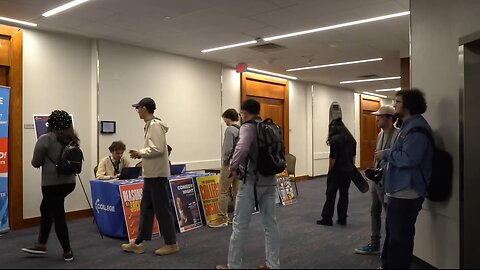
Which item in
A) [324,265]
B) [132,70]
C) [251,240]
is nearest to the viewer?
[324,265]

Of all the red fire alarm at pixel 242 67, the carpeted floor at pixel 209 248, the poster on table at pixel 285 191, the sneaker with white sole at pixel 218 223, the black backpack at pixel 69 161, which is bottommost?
the carpeted floor at pixel 209 248

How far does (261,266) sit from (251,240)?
1212mm

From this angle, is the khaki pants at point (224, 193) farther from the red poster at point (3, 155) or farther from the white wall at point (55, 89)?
the red poster at point (3, 155)

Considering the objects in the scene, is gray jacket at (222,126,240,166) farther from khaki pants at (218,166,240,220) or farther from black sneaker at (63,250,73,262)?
black sneaker at (63,250,73,262)

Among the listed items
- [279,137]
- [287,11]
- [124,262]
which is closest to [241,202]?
[279,137]

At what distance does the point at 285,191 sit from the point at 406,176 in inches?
184

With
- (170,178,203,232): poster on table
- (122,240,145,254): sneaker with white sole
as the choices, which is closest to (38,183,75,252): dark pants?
(122,240,145,254): sneaker with white sole

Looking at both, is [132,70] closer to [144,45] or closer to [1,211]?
[144,45]

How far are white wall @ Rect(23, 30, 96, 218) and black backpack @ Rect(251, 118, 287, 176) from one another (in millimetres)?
3963

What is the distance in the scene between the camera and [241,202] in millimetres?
3189

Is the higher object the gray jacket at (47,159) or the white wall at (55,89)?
the white wall at (55,89)

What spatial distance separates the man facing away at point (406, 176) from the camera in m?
2.80

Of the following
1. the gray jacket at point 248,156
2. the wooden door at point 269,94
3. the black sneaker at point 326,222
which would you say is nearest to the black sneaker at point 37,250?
the gray jacket at point 248,156

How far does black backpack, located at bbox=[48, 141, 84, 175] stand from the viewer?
381 cm
